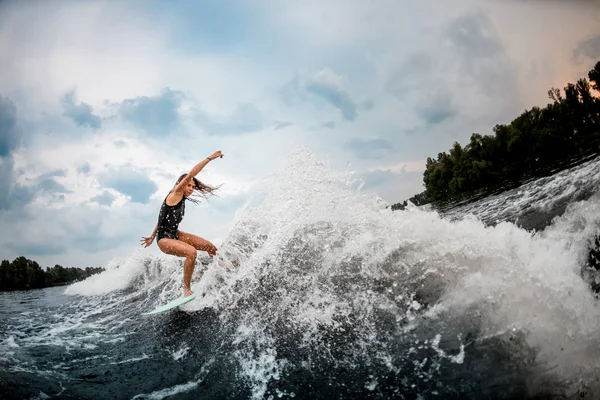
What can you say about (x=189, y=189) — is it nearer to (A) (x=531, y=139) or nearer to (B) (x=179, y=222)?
(B) (x=179, y=222)

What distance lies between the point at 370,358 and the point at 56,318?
849 cm

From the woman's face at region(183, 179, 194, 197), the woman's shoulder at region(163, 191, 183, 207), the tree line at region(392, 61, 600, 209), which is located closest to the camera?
the woman's shoulder at region(163, 191, 183, 207)

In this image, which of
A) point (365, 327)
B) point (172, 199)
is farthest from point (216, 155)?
point (365, 327)

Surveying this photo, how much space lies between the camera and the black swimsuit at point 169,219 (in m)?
6.76

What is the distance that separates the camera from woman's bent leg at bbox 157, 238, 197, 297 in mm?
6578

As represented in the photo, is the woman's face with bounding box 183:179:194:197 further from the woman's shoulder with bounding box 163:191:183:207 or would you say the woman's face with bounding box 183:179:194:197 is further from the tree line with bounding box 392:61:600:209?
the tree line with bounding box 392:61:600:209

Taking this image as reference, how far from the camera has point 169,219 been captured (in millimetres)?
6797

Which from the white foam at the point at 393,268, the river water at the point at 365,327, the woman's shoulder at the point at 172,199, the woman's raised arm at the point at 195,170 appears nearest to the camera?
the river water at the point at 365,327

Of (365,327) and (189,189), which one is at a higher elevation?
(189,189)

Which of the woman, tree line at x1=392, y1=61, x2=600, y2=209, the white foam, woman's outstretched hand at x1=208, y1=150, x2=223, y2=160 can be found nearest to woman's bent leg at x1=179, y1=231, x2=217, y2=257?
the woman

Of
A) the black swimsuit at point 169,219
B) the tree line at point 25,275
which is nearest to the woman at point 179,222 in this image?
the black swimsuit at point 169,219

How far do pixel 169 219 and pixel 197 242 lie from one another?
0.88 meters

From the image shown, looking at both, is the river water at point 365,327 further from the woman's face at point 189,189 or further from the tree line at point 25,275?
the tree line at point 25,275

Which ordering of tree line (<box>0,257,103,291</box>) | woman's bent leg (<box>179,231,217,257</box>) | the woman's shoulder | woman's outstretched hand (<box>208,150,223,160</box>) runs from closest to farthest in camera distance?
woman's outstretched hand (<box>208,150,223,160</box>)
the woman's shoulder
woman's bent leg (<box>179,231,217,257</box>)
tree line (<box>0,257,103,291</box>)
